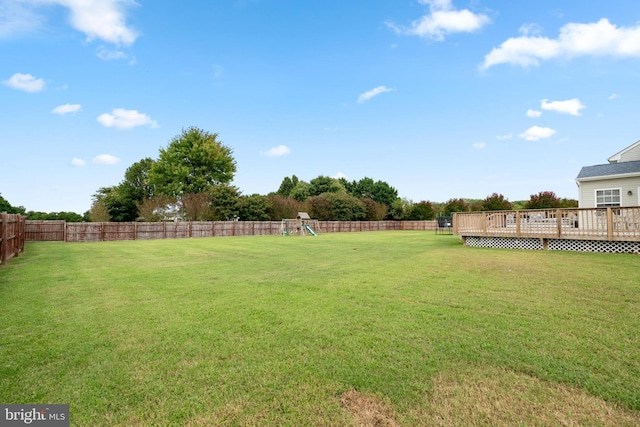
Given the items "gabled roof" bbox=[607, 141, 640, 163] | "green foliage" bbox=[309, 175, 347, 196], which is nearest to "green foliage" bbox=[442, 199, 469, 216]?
"green foliage" bbox=[309, 175, 347, 196]

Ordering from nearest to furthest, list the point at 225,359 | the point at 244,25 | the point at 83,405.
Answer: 1. the point at 83,405
2. the point at 225,359
3. the point at 244,25

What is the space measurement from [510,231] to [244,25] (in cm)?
1506

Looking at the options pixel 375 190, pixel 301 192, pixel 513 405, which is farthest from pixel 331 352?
pixel 375 190

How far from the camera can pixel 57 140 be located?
18625mm

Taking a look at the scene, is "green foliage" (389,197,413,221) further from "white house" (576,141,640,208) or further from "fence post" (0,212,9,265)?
"fence post" (0,212,9,265)

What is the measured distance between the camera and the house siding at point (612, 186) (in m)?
12.7

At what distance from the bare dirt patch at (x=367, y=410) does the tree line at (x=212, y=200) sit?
29.8 m

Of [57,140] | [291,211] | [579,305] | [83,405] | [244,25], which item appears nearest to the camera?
[83,405]

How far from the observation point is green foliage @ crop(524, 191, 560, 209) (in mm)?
25469

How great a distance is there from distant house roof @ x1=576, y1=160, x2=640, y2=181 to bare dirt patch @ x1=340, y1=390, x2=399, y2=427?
53.7 ft

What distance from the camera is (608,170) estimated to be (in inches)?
532

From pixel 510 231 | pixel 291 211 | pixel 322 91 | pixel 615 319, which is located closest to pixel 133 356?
pixel 615 319

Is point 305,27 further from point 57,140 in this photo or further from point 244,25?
point 57,140

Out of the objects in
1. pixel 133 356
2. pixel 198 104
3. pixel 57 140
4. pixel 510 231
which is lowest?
pixel 133 356
